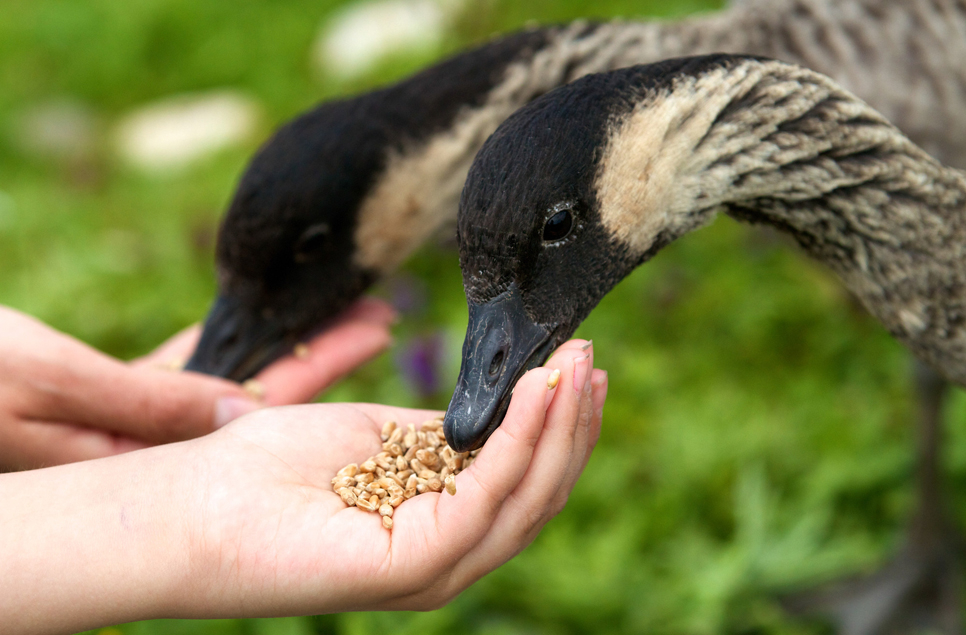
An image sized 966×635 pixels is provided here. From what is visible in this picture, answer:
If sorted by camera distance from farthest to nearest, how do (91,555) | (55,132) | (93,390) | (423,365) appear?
(55,132)
(423,365)
(93,390)
(91,555)

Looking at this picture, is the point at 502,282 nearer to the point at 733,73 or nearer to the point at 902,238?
the point at 733,73

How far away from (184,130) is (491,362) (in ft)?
19.1

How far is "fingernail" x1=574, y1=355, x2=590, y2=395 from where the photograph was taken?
1814mm

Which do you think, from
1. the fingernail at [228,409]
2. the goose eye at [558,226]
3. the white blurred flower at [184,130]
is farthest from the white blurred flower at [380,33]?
the goose eye at [558,226]

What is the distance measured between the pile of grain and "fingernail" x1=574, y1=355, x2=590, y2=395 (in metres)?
0.39

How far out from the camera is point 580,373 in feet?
5.97

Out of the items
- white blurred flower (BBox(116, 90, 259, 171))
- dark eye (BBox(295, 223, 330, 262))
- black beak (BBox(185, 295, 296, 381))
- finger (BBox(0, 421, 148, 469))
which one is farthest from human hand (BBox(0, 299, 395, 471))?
white blurred flower (BBox(116, 90, 259, 171))

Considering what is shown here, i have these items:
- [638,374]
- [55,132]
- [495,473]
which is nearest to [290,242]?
[495,473]

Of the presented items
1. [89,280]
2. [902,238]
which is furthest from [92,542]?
[89,280]

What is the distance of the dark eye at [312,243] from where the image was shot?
3.41 m

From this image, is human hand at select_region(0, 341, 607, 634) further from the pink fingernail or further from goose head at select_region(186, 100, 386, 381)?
goose head at select_region(186, 100, 386, 381)

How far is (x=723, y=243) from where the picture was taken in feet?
17.9

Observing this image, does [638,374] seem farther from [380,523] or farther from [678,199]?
[380,523]

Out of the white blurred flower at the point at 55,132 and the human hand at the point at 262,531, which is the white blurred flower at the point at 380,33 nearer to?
the white blurred flower at the point at 55,132
